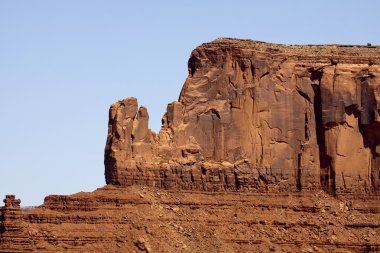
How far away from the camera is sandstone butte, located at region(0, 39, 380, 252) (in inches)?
5054

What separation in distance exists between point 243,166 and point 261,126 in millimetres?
2970

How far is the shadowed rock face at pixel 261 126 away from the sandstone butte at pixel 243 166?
6 cm

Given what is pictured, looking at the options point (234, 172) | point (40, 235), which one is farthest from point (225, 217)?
point (40, 235)

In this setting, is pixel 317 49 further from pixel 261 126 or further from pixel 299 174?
pixel 299 174

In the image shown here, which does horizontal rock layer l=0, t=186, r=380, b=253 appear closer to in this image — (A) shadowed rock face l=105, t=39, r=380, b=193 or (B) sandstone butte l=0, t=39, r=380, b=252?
(B) sandstone butte l=0, t=39, r=380, b=252

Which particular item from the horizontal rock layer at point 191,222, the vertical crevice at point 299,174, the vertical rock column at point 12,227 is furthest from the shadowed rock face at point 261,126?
the vertical rock column at point 12,227

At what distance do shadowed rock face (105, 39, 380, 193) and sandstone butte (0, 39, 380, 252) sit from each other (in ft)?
0.19

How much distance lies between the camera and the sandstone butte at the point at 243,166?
128 m

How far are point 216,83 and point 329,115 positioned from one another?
7286 millimetres

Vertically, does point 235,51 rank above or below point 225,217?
above

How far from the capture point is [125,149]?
132000 mm

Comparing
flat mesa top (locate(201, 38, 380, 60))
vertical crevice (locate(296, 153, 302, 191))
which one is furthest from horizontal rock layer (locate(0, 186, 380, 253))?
flat mesa top (locate(201, 38, 380, 60))

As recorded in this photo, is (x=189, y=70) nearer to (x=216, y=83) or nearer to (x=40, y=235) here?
(x=216, y=83)

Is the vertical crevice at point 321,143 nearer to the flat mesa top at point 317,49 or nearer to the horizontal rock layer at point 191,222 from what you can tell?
the horizontal rock layer at point 191,222
